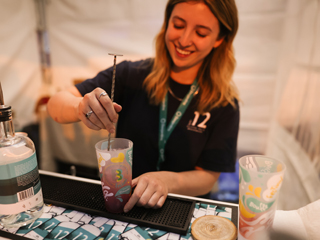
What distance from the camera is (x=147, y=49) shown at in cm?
208

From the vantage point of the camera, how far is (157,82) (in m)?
1.25

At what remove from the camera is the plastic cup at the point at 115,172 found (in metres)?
0.63

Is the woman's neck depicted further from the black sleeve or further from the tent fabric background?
the tent fabric background

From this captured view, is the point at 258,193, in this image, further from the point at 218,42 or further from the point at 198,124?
the point at 218,42

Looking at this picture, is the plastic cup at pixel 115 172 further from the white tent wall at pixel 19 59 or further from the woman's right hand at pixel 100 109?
the white tent wall at pixel 19 59

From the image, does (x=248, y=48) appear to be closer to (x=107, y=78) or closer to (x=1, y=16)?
(x=107, y=78)

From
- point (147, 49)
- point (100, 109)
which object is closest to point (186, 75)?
point (100, 109)

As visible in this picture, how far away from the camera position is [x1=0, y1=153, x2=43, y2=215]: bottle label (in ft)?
1.94

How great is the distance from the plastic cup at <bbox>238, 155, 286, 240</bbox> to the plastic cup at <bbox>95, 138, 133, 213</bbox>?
0.97 feet

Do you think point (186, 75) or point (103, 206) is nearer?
point (103, 206)

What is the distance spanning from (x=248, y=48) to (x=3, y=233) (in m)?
1.82

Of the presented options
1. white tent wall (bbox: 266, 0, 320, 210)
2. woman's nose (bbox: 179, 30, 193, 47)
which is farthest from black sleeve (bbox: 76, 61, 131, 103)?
white tent wall (bbox: 266, 0, 320, 210)

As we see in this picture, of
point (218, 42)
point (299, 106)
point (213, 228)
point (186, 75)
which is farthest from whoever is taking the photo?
point (299, 106)

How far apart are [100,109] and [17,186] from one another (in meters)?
0.28
